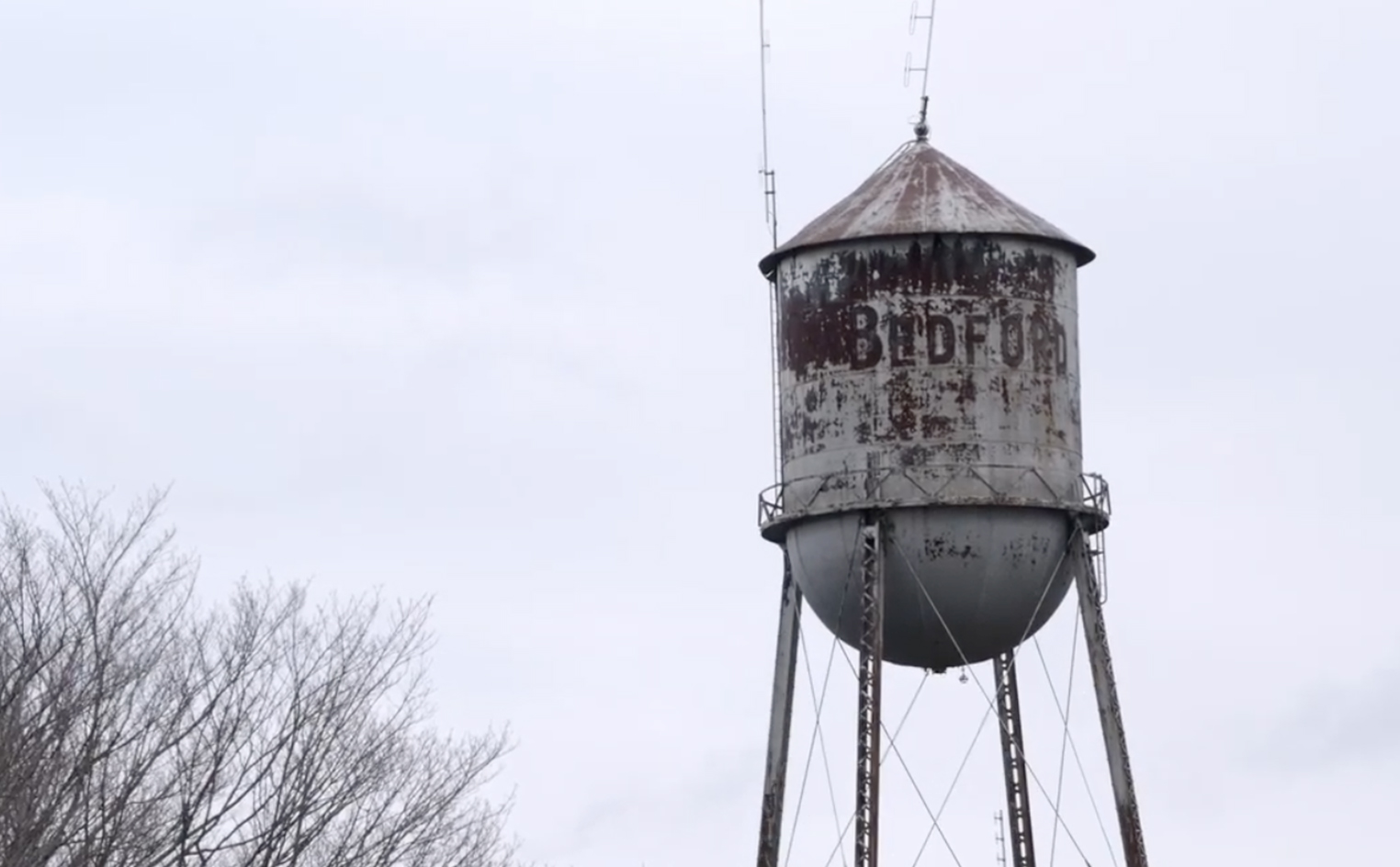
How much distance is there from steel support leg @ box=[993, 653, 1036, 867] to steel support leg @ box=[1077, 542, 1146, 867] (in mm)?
1857

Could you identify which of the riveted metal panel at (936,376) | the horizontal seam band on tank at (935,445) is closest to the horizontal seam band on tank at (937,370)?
the riveted metal panel at (936,376)

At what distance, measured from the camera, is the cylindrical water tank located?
39.8 m

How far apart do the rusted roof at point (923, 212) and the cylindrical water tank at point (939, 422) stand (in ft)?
0.11

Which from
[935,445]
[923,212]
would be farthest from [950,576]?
[923,212]

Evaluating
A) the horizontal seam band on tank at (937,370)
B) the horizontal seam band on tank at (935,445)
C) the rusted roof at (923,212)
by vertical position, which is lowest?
the horizontal seam band on tank at (935,445)

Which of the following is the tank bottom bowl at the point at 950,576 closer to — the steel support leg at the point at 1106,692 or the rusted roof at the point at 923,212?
the steel support leg at the point at 1106,692

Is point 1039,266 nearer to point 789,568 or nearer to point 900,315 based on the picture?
point 900,315

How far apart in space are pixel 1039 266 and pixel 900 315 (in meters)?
1.81

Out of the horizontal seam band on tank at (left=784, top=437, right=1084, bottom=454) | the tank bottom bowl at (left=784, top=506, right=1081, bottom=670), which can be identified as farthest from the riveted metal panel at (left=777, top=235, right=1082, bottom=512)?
the tank bottom bowl at (left=784, top=506, right=1081, bottom=670)

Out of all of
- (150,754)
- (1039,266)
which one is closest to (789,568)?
(1039,266)

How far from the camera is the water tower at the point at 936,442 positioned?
39.8m

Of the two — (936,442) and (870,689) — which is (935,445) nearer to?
(936,442)

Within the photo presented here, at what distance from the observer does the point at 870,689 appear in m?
39.4

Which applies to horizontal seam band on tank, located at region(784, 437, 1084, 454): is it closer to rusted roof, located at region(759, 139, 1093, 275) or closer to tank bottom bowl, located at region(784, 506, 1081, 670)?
tank bottom bowl, located at region(784, 506, 1081, 670)
